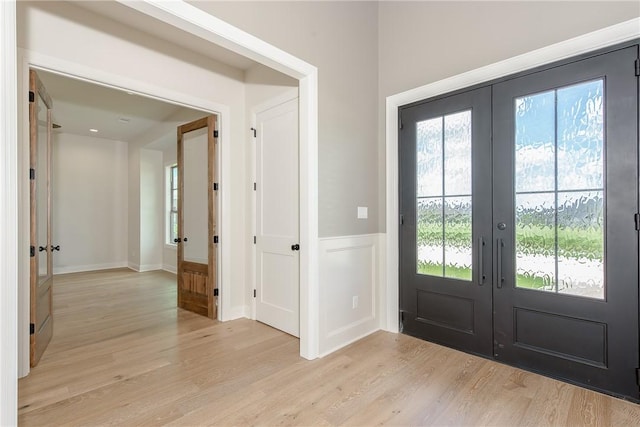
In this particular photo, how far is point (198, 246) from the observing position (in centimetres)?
413

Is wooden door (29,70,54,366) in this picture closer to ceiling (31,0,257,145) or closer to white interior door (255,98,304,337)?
ceiling (31,0,257,145)

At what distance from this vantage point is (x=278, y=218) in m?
3.40

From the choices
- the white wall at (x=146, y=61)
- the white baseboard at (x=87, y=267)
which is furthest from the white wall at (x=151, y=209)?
the white wall at (x=146, y=61)

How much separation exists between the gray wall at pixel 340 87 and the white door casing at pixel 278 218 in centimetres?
46

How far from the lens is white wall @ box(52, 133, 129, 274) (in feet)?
22.6

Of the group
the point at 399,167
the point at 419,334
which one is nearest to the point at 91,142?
the point at 399,167

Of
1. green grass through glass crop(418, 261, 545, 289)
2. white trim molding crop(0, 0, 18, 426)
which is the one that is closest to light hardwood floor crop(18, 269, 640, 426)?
white trim molding crop(0, 0, 18, 426)

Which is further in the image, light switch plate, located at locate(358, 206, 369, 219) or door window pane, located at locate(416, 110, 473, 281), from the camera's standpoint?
light switch plate, located at locate(358, 206, 369, 219)

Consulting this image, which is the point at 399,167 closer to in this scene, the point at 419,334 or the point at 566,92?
the point at 566,92

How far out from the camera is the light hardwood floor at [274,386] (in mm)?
1906

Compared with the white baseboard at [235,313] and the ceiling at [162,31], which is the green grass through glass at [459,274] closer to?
the white baseboard at [235,313]

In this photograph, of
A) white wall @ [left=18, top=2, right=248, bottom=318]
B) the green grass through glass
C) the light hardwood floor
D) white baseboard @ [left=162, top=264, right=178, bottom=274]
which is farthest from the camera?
white baseboard @ [left=162, top=264, right=178, bottom=274]

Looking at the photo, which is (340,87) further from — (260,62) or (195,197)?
(195,197)

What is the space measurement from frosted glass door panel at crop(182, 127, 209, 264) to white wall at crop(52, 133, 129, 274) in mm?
4525
